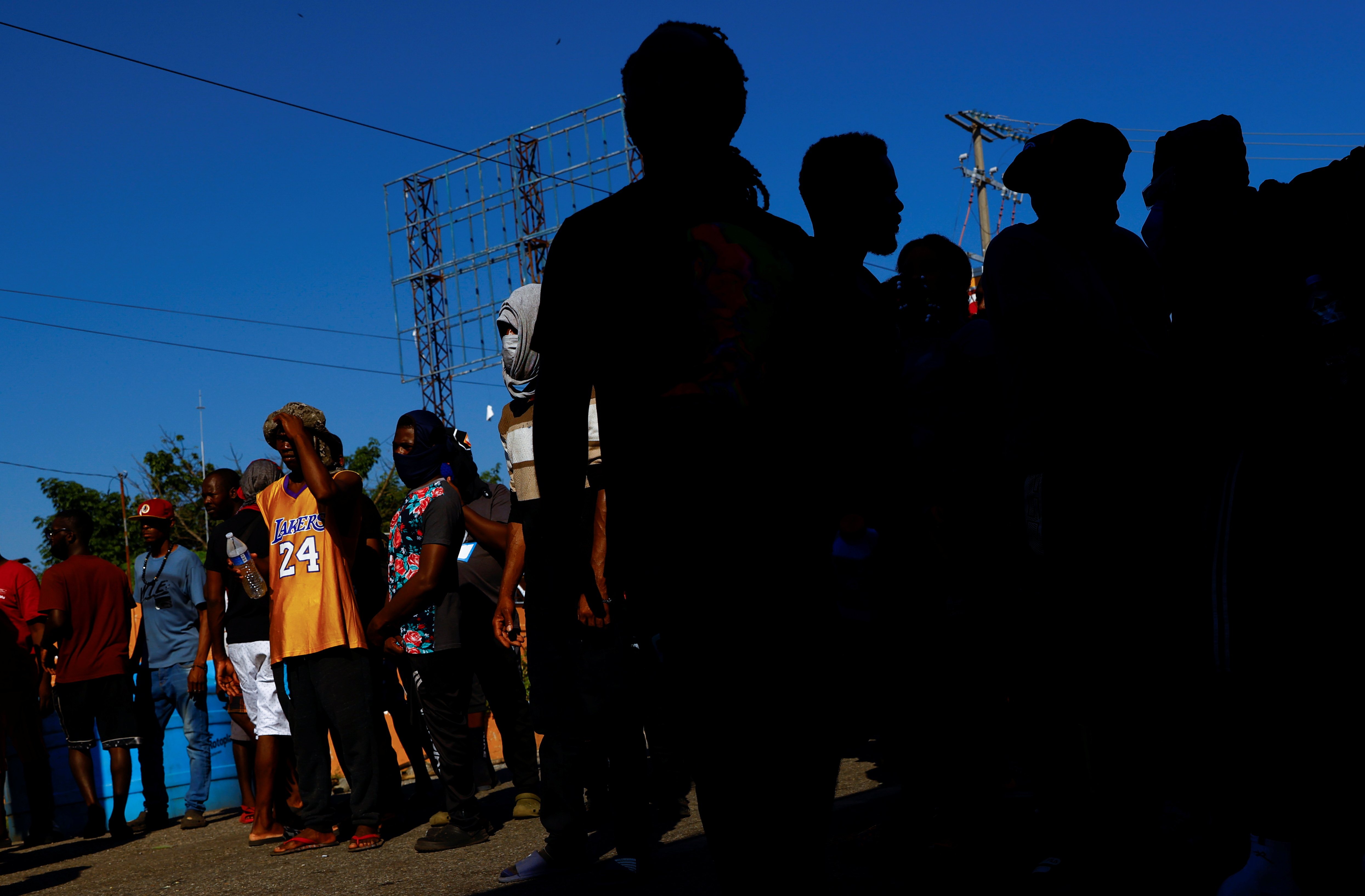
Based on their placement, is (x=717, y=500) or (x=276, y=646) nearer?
(x=717, y=500)

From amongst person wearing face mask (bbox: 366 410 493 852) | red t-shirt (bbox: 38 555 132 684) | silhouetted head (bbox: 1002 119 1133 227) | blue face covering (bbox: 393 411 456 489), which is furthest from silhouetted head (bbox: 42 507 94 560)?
silhouetted head (bbox: 1002 119 1133 227)

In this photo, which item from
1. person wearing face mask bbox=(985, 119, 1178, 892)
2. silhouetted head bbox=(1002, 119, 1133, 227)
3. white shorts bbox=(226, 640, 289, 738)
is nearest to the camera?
person wearing face mask bbox=(985, 119, 1178, 892)

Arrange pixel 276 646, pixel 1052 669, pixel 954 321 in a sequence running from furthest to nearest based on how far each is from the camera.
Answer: pixel 276 646 → pixel 954 321 → pixel 1052 669

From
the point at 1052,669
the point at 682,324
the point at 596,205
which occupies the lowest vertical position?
the point at 1052,669

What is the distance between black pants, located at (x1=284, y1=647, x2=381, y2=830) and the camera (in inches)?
206

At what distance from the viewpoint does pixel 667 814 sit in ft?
17.4

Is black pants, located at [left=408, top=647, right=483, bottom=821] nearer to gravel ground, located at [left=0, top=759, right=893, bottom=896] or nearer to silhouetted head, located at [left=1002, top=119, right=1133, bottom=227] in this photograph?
gravel ground, located at [left=0, top=759, right=893, bottom=896]

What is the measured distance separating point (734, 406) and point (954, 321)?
2.59 m

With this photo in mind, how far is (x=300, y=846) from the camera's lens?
5500 millimetres

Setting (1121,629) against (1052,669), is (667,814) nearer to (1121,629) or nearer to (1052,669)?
(1052,669)

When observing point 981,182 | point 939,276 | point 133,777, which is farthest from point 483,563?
point 981,182

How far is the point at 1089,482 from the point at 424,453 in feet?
11.8

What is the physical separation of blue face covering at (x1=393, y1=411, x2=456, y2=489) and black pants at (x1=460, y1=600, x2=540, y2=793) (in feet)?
2.36

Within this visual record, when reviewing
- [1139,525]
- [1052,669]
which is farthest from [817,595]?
[1052,669]
